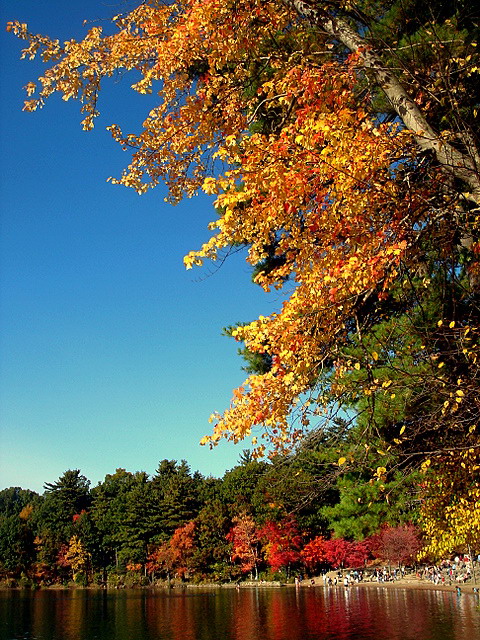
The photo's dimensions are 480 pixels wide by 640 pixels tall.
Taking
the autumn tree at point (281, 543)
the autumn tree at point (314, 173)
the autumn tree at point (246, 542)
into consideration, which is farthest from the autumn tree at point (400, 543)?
the autumn tree at point (314, 173)

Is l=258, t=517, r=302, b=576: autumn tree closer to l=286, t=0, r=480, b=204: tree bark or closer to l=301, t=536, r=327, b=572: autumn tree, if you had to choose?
l=301, t=536, r=327, b=572: autumn tree

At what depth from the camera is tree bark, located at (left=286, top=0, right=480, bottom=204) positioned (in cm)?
445

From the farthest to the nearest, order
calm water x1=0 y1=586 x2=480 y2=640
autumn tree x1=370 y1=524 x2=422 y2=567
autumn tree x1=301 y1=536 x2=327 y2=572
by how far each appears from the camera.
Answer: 1. autumn tree x1=301 y1=536 x2=327 y2=572
2. autumn tree x1=370 y1=524 x2=422 y2=567
3. calm water x1=0 y1=586 x2=480 y2=640

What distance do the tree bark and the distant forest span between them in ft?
109

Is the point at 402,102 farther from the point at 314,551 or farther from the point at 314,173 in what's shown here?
the point at 314,551

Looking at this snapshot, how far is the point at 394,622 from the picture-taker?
921 inches

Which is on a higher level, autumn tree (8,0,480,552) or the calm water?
autumn tree (8,0,480,552)

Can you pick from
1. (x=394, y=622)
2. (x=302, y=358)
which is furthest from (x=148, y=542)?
(x=302, y=358)

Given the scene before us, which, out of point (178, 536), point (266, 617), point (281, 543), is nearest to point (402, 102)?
point (266, 617)

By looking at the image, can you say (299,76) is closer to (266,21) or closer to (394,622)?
(266,21)

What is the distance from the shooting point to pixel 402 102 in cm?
467

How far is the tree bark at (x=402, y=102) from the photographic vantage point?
445 centimetres

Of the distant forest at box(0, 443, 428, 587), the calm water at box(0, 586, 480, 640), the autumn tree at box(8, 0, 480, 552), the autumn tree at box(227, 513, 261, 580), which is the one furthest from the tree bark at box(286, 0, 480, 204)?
the autumn tree at box(227, 513, 261, 580)

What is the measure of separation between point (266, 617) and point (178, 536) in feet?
85.0
